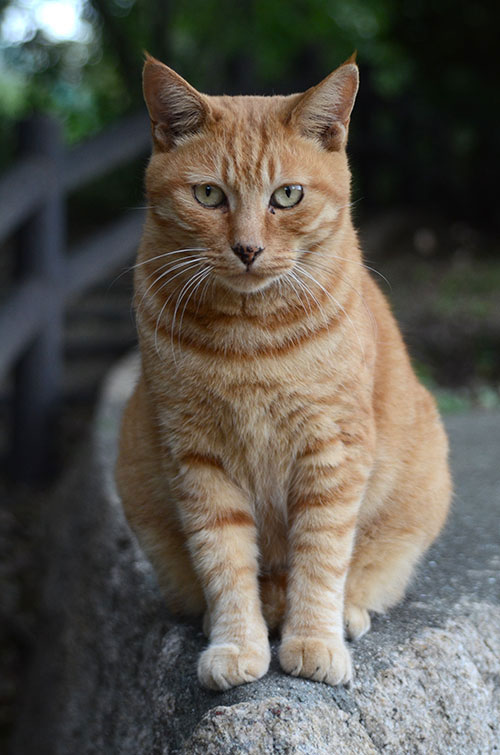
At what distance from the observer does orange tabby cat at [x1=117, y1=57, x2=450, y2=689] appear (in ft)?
5.85

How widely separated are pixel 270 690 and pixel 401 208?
822 cm

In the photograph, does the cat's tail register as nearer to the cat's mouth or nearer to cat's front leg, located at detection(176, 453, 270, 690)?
cat's front leg, located at detection(176, 453, 270, 690)

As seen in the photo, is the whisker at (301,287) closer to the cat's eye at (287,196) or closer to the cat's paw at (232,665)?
the cat's eye at (287,196)

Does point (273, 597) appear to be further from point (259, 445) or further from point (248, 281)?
point (248, 281)

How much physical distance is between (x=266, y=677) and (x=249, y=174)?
3.61 ft

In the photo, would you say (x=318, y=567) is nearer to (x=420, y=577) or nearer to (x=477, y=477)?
(x=420, y=577)

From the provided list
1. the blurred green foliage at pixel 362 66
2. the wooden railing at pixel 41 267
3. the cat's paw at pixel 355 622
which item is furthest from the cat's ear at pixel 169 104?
the blurred green foliage at pixel 362 66

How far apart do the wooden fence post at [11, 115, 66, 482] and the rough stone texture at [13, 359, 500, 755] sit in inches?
64.9

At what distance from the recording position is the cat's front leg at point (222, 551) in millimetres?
1836

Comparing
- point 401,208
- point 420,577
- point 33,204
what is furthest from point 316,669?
point 401,208

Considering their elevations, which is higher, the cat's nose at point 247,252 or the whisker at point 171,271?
the cat's nose at point 247,252

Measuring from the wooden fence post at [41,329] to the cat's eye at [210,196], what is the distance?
3260 millimetres

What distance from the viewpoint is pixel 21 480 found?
516 cm

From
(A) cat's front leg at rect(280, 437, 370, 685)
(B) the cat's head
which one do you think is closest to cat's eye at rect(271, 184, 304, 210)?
(B) the cat's head
